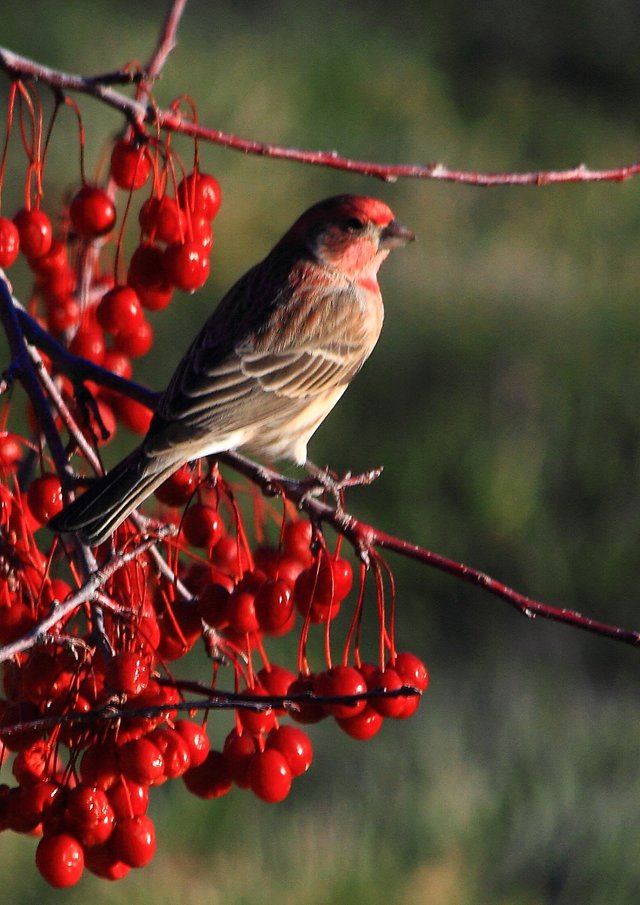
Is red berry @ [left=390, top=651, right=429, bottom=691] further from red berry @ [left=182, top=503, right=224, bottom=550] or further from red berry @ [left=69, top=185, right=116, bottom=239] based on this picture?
red berry @ [left=69, top=185, right=116, bottom=239]

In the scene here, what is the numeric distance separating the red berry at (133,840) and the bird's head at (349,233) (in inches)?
77.4

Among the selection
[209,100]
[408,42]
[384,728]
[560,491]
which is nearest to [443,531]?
[560,491]

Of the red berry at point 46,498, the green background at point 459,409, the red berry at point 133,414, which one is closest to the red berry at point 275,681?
the red berry at point 46,498

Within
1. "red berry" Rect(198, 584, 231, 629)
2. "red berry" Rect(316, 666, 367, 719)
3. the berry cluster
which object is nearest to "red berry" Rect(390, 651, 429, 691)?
the berry cluster

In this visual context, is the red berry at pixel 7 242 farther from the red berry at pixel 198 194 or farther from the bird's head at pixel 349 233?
the bird's head at pixel 349 233

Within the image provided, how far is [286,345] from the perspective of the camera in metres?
3.75

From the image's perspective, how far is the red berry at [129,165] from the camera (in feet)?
9.68

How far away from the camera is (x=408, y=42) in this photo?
9797 mm

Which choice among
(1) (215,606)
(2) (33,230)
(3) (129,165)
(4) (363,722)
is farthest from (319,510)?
(2) (33,230)

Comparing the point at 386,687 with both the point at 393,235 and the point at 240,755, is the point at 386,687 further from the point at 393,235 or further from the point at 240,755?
the point at 393,235

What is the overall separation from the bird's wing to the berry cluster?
239 millimetres

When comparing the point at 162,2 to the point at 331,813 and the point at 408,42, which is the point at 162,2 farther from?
the point at 331,813

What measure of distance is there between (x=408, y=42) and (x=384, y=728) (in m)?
5.90

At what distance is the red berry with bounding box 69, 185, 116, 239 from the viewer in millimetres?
3047
